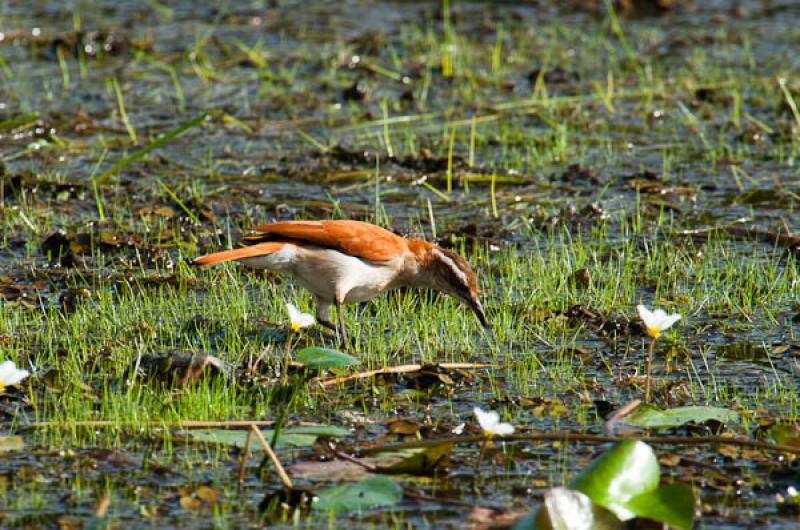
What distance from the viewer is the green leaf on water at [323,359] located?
689cm

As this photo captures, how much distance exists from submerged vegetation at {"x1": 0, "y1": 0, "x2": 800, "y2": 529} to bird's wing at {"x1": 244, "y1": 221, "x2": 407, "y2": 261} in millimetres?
532

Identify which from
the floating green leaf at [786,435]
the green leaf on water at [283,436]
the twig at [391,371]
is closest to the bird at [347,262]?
the twig at [391,371]

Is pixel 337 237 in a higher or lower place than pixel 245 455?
higher

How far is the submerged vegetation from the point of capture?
6223 millimetres

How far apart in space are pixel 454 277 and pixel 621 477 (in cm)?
319

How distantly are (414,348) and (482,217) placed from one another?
3170mm

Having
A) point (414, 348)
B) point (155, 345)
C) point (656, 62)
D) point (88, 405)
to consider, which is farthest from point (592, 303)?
point (656, 62)

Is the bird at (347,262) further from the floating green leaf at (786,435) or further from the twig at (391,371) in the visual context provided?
the floating green leaf at (786,435)

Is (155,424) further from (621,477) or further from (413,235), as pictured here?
(413,235)

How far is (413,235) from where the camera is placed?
1047 cm

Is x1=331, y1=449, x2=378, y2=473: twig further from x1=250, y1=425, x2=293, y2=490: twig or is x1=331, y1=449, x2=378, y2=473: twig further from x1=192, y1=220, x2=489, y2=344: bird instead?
x1=192, y1=220, x2=489, y2=344: bird

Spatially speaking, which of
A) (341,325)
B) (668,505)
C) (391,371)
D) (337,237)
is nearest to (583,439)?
(668,505)

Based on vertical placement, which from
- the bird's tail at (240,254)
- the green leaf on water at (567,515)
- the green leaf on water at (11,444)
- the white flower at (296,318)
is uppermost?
the bird's tail at (240,254)

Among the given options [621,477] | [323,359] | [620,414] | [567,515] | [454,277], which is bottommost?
[567,515]
